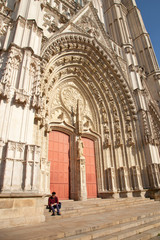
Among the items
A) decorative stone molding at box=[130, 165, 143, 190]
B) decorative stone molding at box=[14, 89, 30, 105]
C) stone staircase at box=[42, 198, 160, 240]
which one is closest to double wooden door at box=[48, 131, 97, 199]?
decorative stone molding at box=[130, 165, 143, 190]

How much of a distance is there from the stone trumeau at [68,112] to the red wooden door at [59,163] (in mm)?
49

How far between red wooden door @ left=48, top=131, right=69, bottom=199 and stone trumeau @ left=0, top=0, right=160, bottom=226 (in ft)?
0.16

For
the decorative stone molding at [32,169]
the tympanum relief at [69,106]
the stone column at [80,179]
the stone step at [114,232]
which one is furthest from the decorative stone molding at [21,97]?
the stone column at [80,179]

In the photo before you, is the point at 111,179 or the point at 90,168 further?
the point at 90,168

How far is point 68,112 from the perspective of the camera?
1025cm

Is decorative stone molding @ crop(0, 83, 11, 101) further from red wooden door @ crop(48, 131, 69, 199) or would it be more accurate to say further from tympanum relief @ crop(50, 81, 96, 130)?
red wooden door @ crop(48, 131, 69, 199)

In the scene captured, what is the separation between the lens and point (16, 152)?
4.88 meters

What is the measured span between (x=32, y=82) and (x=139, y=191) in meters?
8.29

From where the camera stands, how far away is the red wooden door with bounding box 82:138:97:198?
31.0 feet

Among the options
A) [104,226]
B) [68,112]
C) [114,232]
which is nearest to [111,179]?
[68,112]

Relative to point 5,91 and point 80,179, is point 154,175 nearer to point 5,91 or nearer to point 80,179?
point 80,179

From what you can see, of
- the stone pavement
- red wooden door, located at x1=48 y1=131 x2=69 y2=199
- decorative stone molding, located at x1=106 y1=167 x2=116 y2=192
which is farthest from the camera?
decorative stone molding, located at x1=106 y1=167 x2=116 y2=192

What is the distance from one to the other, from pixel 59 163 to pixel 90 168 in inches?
89.8

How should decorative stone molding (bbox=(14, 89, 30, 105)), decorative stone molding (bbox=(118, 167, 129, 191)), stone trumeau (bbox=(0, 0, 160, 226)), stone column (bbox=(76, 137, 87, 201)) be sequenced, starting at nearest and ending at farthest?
stone trumeau (bbox=(0, 0, 160, 226)), decorative stone molding (bbox=(14, 89, 30, 105)), stone column (bbox=(76, 137, 87, 201)), decorative stone molding (bbox=(118, 167, 129, 191))
